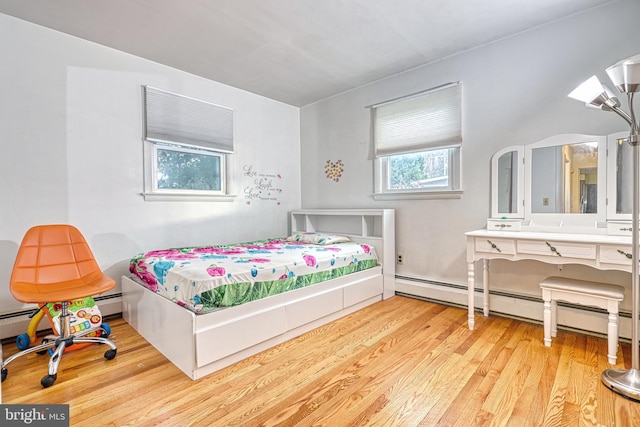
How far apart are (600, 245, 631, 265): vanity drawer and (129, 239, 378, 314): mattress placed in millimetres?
1802

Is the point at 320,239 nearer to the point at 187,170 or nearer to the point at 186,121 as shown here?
the point at 187,170

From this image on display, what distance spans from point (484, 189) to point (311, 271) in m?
1.76

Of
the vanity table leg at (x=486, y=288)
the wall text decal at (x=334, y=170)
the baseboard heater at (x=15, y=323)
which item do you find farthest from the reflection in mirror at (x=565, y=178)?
the baseboard heater at (x=15, y=323)

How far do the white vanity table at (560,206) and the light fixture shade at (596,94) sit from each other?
1.93 feet

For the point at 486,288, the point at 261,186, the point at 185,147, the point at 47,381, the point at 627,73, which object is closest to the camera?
the point at 627,73

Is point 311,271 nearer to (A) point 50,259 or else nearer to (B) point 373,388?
(B) point 373,388

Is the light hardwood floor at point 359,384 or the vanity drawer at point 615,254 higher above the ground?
the vanity drawer at point 615,254

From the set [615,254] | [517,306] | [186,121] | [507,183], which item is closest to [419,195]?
[507,183]

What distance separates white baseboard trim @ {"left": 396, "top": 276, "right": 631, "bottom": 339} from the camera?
233cm

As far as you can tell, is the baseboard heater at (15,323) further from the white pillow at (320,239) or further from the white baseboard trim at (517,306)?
the white baseboard trim at (517,306)

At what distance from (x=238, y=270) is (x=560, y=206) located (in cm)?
254

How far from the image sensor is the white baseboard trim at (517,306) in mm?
2326

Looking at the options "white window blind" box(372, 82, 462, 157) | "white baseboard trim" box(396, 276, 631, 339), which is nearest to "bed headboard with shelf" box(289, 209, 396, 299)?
"white baseboard trim" box(396, 276, 631, 339)

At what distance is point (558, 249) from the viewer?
212cm
